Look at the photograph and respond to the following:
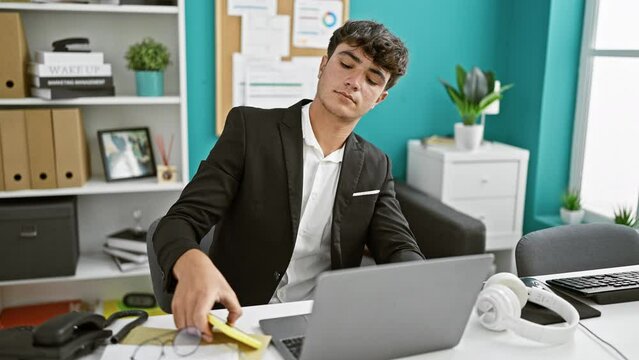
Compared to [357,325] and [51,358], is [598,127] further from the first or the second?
[51,358]

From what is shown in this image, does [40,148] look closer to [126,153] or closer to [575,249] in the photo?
[126,153]

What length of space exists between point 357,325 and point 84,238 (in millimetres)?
2357

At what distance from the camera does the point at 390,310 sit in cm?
110

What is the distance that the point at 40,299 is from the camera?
3.11 meters

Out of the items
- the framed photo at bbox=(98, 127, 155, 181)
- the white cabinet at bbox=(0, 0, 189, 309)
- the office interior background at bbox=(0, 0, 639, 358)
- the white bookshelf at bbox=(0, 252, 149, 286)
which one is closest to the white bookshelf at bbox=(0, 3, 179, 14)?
the white cabinet at bbox=(0, 0, 189, 309)

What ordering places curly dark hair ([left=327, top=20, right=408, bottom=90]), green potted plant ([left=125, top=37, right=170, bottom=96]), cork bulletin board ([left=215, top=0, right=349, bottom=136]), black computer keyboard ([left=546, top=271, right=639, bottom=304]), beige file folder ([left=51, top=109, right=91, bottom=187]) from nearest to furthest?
black computer keyboard ([left=546, top=271, right=639, bottom=304]) < curly dark hair ([left=327, top=20, right=408, bottom=90]) < beige file folder ([left=51, top=109, right=91, bottom=187]) < green potted plant ([left=125, top=37, right=170, bottom=96]) < cork bulletin board ([left=215, top=0, right=349, bottom=136])

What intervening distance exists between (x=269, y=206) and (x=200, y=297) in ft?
1.97

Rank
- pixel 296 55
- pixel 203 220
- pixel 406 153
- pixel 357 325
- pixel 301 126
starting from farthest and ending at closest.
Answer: pixel 406 153 < pixel 296 55 < pixel 301 126 < pixel 203 220 < pixel 357 325

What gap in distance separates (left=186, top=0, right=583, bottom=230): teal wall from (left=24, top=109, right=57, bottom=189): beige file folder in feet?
2.25

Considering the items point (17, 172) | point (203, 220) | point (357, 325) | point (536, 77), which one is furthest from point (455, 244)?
point (17, 172)

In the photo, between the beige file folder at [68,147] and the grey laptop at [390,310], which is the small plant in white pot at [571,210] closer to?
the grey laptop at [390,310]

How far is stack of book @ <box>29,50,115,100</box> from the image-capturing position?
8.65 feet

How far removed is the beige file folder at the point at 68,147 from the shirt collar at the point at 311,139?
131cm

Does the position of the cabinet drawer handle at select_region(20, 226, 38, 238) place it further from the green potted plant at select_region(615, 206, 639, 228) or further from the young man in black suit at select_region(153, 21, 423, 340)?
the green potted plant at select_region(615, 206, 639, 228)
